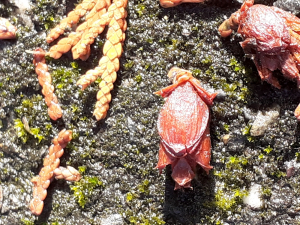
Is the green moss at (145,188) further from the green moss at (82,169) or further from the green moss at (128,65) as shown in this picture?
the green moss at (128,65)

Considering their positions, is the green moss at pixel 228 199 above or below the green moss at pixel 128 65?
below

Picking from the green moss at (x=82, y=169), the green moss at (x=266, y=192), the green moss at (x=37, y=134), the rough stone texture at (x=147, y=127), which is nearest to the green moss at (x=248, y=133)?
the rough stone texture at (x=147, y=127)

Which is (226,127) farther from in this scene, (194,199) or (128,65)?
(128,65)

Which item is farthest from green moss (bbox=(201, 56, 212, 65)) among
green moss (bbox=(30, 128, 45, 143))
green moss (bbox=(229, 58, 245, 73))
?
green moss (bbox=(30, 128, 45, 143))

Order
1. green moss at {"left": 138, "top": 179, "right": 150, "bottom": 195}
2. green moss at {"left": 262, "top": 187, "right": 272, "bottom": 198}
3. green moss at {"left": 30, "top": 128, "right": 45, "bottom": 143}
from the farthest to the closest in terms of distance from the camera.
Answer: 1. green moss at {"left": 30, "top": 128, "right": 45, "bottom": 143}
2. green moss at {"left": 138, "top": 179, "right": 150, "bottom": 195}
3. green moss at {"left": 262, "top": 187, "right": 272, "bottom": 198}

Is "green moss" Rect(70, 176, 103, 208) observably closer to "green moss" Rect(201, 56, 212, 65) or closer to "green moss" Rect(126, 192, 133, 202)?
"green moss" Rect(126, 192, 133, 202)
